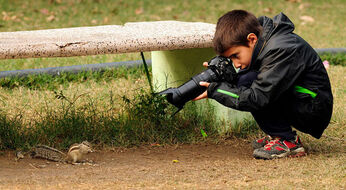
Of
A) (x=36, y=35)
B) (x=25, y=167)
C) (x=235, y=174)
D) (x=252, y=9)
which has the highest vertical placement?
(x=252, y=9)

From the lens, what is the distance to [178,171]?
8.58ft

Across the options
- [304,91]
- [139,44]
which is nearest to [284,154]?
[304,91]

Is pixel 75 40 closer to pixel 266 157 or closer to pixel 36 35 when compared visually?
pixel 36 35

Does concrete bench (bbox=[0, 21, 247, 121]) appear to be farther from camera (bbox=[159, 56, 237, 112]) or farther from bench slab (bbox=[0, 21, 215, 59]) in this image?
camera (bbox=[159, 56, 237, 112])

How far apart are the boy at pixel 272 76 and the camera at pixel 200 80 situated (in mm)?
32

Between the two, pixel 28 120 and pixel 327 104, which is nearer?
pixel 327 104

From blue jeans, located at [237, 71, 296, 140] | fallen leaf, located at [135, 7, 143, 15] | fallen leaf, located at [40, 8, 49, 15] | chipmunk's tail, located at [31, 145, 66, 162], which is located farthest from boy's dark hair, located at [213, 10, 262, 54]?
fallen leaf, located at [40, 8, 49, 15]

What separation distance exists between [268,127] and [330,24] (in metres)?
4.46

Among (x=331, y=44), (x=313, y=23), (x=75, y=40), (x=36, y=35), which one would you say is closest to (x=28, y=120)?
(x=36, y=35)

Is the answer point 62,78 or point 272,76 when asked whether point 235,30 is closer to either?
point 272,76

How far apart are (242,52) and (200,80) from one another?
253mm

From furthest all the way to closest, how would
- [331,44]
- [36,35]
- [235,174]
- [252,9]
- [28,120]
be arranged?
[252,9]
[331,44]
[28,120]
[36,35]
[235,174]

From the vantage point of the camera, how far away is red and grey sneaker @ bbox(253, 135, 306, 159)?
285cm

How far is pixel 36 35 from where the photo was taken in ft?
9.74
